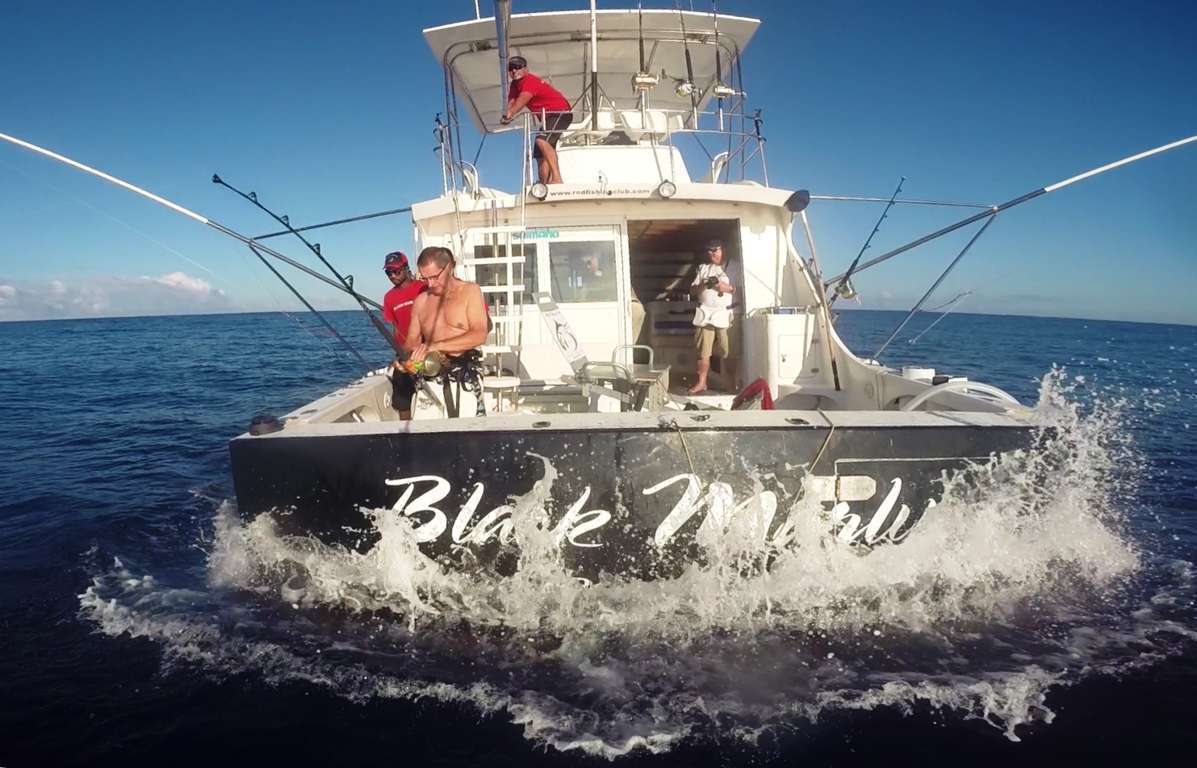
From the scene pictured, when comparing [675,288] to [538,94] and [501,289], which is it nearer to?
[538,94]

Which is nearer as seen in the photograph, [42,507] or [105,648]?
[105,648]

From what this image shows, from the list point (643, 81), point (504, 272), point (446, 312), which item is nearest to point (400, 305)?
point (446, 312)

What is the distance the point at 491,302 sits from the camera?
7.09 m

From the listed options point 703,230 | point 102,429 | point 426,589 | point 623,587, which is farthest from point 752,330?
point 102,429

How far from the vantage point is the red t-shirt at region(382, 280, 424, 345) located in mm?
5383

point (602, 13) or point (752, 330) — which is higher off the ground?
point (602, 13)

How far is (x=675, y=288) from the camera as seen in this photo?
36.9 ft

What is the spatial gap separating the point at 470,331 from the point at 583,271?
2.94m

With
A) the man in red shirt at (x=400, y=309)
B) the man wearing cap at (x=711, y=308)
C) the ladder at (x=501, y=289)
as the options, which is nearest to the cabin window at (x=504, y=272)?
the ladder at (x=501, y=289)

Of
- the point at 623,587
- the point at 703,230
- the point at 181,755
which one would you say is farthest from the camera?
A: the point at 703,230

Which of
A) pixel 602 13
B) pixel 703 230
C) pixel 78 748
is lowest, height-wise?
pixel 78 748

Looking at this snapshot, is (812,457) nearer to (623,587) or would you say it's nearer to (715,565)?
(715,565)

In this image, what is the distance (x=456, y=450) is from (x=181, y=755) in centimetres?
183

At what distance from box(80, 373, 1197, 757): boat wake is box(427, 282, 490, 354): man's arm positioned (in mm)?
1219
